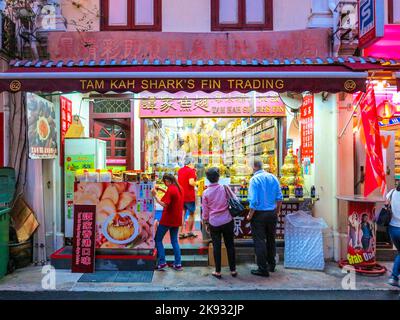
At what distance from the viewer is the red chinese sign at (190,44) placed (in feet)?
24.1

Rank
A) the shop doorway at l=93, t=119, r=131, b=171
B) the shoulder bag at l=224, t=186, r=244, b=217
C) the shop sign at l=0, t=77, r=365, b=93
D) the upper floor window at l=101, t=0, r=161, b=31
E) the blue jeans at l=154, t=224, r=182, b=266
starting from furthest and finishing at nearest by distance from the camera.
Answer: the shop doorway at l=93, t=119, r=131, b=171 < the upper floor window at l=101, t=0, r=161, b=31 < the blue jeans at l=154, t=224, r=182, b=266 < the shoulder bag at l=224, t=186, r=244, b=217 < the shop sign at l=0, t=77, r=365, b=93

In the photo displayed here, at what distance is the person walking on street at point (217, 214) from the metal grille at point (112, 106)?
15.3ft

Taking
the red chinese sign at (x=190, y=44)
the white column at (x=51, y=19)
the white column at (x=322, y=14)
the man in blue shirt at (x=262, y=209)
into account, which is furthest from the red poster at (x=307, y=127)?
the white column at (x=51, y=19)

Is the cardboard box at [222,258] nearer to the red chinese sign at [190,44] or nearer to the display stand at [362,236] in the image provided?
the display stand at [362,236]

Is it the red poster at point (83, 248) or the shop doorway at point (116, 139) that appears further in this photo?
the shop doorway at point (116, 139)

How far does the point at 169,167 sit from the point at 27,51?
478 cm

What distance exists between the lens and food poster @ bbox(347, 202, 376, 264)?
21.1 ft

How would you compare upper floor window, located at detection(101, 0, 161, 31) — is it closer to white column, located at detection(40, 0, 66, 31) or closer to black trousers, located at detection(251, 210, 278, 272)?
white column, located at detection(40, 0, 66, 31)

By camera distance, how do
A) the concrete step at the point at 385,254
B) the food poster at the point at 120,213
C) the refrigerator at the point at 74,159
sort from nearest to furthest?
1. the food poster at the point at 120,213
2. the concrete step at the point at 385,254
3. the refrigerator at the point at 74,159

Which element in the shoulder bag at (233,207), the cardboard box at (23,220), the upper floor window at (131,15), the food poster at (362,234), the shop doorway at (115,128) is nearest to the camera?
the shoulder bag at (233,207)

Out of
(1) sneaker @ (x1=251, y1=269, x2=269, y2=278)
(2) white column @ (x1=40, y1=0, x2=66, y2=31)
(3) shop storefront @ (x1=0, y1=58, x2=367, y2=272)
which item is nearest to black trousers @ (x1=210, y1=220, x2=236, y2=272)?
(1) sneaker @ (x1=251, y1=269, x2=269, y2=278)

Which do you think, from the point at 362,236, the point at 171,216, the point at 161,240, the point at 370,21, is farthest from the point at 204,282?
the point at 370,21

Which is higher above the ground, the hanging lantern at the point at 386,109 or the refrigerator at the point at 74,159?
the hanging lantern at the point at 386,109

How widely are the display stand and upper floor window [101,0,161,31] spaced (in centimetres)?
531
